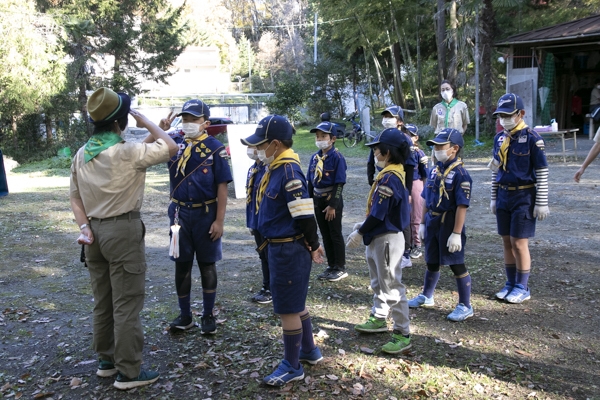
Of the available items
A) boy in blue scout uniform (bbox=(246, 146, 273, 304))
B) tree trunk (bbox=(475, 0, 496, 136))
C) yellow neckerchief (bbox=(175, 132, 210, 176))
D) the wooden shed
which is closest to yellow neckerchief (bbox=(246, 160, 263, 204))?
boy in blue scout uniform (bbox=(246, 146, 273, 304))

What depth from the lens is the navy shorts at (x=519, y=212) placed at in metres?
5.10

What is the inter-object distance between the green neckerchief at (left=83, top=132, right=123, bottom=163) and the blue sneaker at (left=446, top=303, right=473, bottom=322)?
3.32 meters

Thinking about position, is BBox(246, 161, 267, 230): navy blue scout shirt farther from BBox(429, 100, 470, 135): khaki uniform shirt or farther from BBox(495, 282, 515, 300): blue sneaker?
BBox(429, 100, 470, 135): khaki uniform shirt

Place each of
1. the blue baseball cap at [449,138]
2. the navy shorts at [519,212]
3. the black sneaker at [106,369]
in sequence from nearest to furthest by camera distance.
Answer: the black sneaker at [106,369] < the blue baseball cap at [449,138] < the navy shorts at [519,212]

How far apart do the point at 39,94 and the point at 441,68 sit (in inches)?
672

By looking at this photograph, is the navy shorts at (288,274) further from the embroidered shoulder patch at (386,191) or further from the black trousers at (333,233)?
the black trousers at (333,233)

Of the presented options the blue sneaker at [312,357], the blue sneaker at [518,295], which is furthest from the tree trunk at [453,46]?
the blue sneaker at [312,357]

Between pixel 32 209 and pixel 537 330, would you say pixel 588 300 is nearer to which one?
pixel 537 330

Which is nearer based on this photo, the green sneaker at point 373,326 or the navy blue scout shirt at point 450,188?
the green sneaker at point 373,326

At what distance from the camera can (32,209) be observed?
11656mm

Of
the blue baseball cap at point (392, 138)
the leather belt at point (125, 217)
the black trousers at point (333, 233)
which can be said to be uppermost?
Answer: the blue baseball cap at point (392, 138)

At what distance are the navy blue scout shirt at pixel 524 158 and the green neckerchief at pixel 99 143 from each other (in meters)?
3.67

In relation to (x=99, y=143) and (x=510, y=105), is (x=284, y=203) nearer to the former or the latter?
(x=99, y=143)

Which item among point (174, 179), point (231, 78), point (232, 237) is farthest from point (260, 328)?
point (231, 78)
